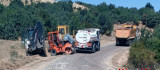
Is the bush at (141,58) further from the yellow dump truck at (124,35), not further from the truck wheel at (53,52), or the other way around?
the yellow dump truck at (124,35)

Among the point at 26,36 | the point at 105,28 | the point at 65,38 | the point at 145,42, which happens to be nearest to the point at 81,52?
the point at 65,38

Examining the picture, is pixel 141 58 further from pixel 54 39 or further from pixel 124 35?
pixel 124 35

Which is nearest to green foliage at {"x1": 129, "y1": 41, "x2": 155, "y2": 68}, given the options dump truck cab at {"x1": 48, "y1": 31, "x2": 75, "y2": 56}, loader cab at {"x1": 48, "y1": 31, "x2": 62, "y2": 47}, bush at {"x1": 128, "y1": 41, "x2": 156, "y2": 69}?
bush at {"x1": 128, "y1": 41, "x2": 156, "y2": 69}

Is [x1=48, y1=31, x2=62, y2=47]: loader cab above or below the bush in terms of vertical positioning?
above

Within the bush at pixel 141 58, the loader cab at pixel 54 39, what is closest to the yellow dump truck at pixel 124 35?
the loader cab at pixel 54 39

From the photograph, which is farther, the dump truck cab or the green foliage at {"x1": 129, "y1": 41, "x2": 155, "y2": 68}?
the dump truck cab

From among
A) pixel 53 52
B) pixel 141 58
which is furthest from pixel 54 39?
pixel 141 58

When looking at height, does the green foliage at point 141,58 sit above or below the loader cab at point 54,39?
below

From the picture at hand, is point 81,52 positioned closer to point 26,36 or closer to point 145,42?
point 26,36

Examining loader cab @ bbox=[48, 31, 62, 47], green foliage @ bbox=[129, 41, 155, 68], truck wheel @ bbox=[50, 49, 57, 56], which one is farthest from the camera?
truck wheel @ bbox=[50, 49, 57, 56]

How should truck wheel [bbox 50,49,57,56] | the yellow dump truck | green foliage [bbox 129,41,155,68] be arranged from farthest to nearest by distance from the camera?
the yellow dump truck, truck wheel [bbox 50,49,57,56], green foliage [bbox 129,41,155,68]

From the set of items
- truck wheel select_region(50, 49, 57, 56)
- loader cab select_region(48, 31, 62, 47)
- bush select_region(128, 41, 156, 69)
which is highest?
loader cab select_region(48, 31, 62, 47)

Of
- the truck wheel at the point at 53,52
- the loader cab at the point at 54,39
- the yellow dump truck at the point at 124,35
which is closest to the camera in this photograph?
the loader cab at the point at 54,39

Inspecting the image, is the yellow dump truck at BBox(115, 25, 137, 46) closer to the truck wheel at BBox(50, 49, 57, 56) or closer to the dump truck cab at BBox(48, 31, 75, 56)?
the dump truck cab at BBox(48, 31, 75, 56)
